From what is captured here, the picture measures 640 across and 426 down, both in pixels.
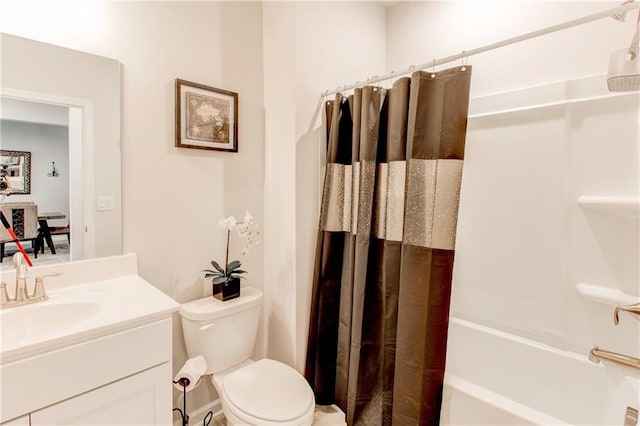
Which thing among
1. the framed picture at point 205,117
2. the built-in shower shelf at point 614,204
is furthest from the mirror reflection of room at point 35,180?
the built-in shower shelf at point 614,204

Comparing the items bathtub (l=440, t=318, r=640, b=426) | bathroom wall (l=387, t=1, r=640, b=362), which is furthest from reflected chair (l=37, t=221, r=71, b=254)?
bathroom wall (l=387, t=1, r=640, b=362)

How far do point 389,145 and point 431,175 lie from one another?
11.1 inches

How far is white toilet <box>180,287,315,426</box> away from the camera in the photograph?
136 cm

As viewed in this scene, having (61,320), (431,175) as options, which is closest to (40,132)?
(61,320)

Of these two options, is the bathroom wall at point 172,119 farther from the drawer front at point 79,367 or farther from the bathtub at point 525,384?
the bathtub at point 525,384

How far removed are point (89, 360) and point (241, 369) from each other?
79cm

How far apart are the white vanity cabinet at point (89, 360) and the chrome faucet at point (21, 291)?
3 cm

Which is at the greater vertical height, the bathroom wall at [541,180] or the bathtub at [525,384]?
the bathroom wall at [541,180]

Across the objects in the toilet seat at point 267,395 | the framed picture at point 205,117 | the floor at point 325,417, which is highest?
the framed picture at point 205,117

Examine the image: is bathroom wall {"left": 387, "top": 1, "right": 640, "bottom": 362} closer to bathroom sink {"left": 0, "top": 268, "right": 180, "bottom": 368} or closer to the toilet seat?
the toilet seat

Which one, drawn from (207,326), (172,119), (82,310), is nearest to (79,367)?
(82,310)

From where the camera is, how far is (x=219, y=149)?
1.80 meters

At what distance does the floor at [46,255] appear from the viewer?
1.26 metres

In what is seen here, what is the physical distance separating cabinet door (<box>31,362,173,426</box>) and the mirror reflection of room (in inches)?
25.7
